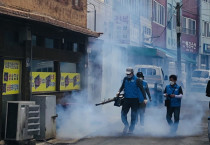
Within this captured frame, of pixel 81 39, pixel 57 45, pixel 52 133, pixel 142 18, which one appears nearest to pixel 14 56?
pixel 52 133

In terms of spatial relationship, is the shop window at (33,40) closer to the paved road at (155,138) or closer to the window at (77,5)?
the paved road at (155,138)

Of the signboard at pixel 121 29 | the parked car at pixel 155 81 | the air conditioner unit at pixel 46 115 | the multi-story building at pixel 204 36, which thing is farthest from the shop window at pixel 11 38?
the multi-story building at pixel 204 36

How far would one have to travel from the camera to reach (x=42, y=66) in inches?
523

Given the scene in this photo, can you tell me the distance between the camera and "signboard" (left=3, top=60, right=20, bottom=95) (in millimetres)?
10992

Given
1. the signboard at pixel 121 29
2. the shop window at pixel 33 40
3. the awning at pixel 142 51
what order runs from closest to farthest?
the shop window at pixel 33 40
the signboard at pixel 121 29
the awning at pixel 142 51

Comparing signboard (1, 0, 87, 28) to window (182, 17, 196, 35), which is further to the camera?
window (182, 17, 196, 35)

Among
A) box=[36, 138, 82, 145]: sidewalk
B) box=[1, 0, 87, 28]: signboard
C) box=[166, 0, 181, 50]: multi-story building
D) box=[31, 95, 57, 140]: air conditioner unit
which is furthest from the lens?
box=[166, 0, 181, 50]: multi-story building

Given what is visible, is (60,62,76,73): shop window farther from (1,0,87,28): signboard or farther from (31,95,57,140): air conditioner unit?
(31,95,57,140): air conditioner unit

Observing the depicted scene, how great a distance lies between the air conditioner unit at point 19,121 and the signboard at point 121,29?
576 inches

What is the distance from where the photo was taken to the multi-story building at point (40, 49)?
10922 mm

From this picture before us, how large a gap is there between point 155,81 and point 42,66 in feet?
28.8

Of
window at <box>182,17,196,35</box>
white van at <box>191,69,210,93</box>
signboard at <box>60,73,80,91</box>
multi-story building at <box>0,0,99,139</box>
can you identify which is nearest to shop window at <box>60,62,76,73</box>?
multi-story building at <box>0,0,99,139</box>

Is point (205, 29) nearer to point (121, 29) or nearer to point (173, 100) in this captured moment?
point (121, 29)

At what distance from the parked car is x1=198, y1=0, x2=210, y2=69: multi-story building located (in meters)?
27.6
